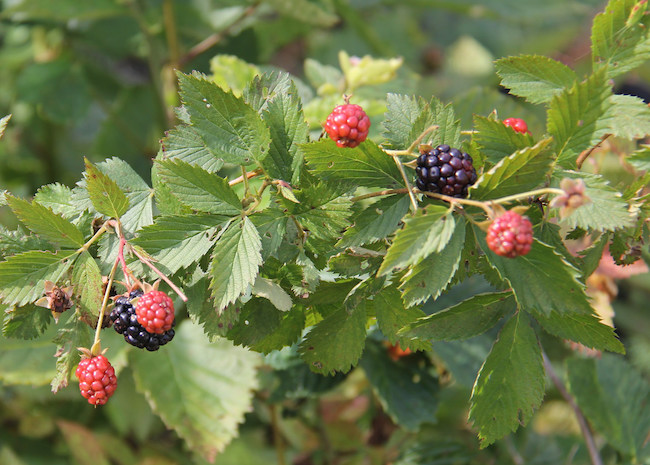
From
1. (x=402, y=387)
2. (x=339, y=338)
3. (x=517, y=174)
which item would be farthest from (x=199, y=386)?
(x=517, y=174)

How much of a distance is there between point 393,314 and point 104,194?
298mm

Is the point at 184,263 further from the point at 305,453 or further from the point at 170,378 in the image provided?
the point at 305,453

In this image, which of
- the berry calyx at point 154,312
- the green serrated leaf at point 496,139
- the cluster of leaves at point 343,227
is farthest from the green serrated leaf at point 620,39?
the berry calyx at point 154,312

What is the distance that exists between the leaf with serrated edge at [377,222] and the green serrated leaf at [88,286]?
22 cm

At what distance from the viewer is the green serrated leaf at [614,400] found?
117 cm

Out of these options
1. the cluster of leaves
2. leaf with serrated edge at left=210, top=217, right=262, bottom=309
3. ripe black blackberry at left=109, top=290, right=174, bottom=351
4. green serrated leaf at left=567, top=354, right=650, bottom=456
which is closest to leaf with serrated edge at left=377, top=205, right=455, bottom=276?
the cluster of leaves

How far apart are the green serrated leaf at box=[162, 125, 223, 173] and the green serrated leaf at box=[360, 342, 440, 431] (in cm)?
62

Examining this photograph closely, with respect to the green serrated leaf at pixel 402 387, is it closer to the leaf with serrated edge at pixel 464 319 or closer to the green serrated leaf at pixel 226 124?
the leaf with serrated edge at pixel 464 319

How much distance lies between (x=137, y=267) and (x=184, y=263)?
0.05 meters

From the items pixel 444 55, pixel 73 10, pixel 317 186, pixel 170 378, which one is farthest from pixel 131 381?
pixel 444 55

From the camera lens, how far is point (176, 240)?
0.58 m

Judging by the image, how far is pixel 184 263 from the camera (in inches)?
22.6

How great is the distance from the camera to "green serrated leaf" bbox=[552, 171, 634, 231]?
1.71 ft

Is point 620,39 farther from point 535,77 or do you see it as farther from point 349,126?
point 349,126
